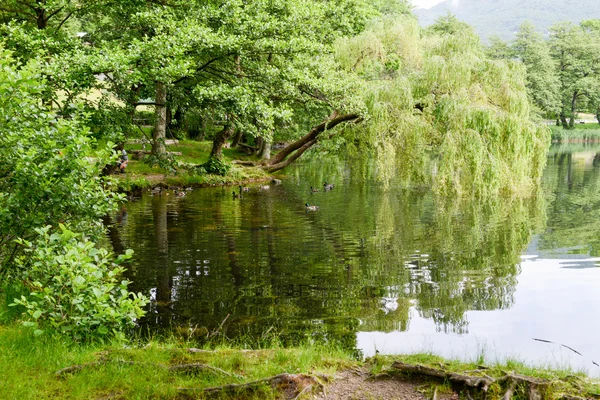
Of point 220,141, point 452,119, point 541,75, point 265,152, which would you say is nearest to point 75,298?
point 452,119

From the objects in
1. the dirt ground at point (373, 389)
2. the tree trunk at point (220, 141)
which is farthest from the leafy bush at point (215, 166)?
the dirt ground at point (373, 389)

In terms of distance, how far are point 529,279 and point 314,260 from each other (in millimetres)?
5110

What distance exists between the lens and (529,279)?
1292cm

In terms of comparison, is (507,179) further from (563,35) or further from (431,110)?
(563,35)

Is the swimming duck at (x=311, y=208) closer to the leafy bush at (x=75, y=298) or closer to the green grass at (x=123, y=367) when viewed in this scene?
the green grass at (x=123, y=367)

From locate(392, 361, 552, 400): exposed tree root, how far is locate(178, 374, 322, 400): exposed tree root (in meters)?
1.42

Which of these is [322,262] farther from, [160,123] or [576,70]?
[576,70]

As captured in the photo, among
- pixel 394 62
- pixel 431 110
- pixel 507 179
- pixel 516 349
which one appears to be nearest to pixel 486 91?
pixel 431 110

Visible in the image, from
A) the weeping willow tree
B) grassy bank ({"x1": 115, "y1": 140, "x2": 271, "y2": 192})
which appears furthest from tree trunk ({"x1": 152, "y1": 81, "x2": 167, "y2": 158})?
the weeping willow tree

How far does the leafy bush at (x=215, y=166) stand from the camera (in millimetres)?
30672

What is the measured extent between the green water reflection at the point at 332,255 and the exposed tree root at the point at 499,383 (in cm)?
245

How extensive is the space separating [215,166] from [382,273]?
19018mm

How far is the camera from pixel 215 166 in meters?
30.6

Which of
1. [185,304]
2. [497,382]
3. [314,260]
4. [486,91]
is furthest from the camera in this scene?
[486,91]
